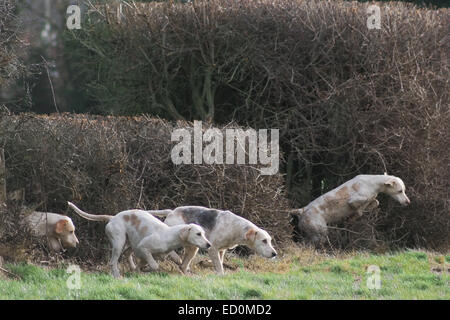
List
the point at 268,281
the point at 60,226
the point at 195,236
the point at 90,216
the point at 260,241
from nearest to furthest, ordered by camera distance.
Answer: the point at 268,281 → the point at 195,236 → the point at 260,241 → the point at 90,216 → the point at 60,226

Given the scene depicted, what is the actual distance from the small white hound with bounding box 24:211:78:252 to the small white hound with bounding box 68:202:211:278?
0.71 metres

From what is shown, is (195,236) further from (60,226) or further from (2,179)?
(2,179)

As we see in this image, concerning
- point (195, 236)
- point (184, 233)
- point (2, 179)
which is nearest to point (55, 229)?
point (2, 179)

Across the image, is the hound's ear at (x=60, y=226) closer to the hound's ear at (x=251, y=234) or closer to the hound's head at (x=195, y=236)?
the hound's head at (x=195, y=236)

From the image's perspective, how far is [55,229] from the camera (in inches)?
396

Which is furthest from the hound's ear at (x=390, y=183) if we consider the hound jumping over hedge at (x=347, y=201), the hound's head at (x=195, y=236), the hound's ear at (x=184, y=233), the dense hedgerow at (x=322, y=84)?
the hound's ear at (x=184, y=233)

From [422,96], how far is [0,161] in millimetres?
6545

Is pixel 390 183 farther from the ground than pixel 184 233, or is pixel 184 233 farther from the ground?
pixel 390 183

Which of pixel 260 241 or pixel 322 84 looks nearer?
pixel 260 241

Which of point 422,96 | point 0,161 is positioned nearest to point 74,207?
point 0,161

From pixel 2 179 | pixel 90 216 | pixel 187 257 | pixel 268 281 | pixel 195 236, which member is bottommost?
pixel 268 281

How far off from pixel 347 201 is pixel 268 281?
11.5 feet

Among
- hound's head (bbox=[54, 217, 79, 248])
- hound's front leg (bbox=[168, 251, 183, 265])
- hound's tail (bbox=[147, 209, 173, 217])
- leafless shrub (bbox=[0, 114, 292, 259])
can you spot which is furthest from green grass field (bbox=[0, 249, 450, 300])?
leafless shrub (bbox=[0, 114, 292, 259])

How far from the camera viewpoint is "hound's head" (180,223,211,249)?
904cm
